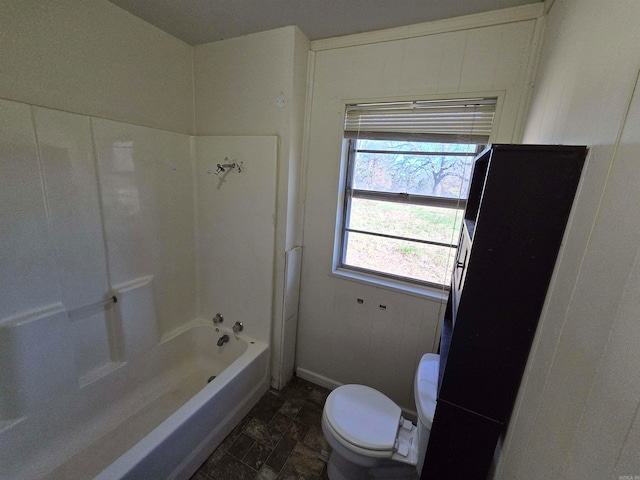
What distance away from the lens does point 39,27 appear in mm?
1169

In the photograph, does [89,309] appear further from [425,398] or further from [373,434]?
[425,398]

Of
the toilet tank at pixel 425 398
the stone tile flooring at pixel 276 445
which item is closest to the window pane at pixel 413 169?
the toilet tank at pixel 425 398

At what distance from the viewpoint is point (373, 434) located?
50.6 inches

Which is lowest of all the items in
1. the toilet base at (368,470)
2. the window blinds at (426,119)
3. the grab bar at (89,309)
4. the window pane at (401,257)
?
the toilet base at (368,470)

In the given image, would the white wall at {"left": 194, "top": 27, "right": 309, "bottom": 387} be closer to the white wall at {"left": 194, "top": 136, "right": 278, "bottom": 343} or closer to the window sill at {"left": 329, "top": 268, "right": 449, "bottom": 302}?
the white wall at {"left": 194, "top": 136, "right": 278, "bottom": 343}

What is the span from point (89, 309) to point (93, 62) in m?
1.29

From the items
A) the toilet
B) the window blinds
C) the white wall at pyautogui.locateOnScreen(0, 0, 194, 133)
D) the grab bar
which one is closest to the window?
the window blinds

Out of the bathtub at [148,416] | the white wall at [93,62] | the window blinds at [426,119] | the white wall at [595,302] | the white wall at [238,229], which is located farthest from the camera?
the white wall at [238,229]

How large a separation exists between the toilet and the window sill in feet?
1.20

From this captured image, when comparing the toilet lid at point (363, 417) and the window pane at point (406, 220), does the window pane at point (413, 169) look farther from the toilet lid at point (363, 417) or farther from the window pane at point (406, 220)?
the toilet lid at point (363, 417)

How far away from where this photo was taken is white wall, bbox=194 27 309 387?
1595mm

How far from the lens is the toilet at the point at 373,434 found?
4.00 feet

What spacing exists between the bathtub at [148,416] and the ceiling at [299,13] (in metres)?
1.74

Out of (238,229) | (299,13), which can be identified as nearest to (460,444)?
(238,229)
